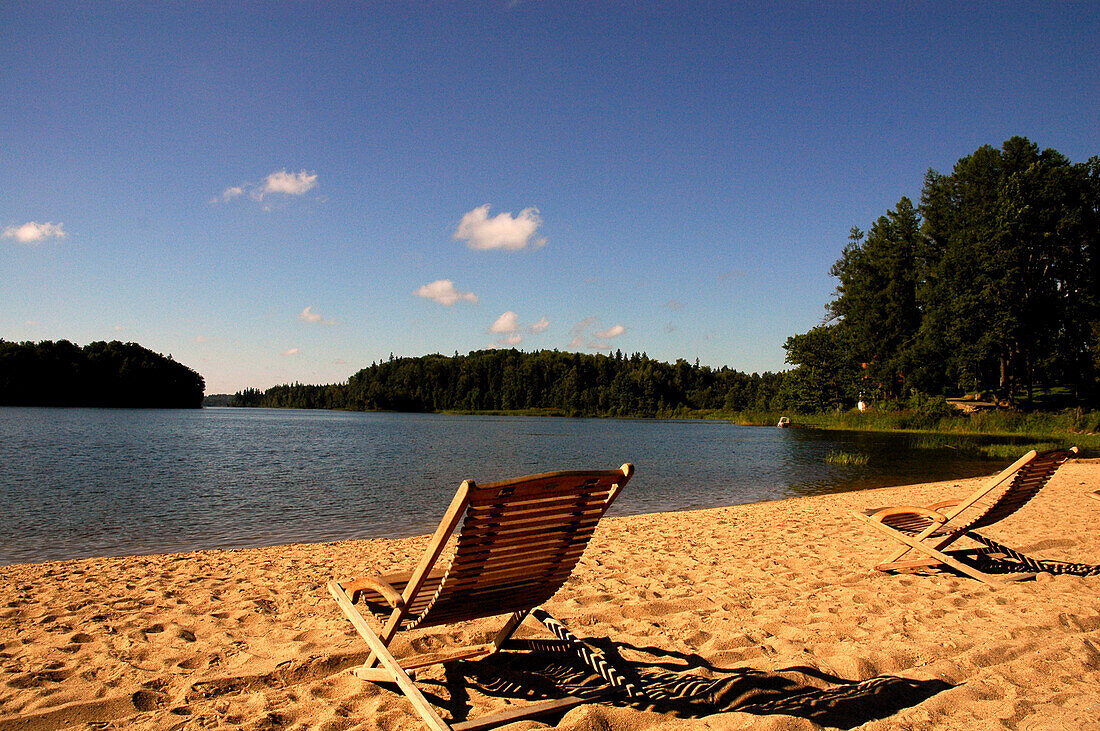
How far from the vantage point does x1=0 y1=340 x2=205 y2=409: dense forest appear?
102 m

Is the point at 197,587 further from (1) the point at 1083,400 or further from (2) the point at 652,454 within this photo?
(1) the point at 1083,400

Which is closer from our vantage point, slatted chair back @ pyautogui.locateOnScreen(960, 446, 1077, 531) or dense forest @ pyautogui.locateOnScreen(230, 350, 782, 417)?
slatted chair back @ pyautogui.locateOnScreen(960, 446, 1077, 531)

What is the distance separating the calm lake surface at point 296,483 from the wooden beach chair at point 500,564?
803 centimetres

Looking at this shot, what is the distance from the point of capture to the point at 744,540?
8.33 m

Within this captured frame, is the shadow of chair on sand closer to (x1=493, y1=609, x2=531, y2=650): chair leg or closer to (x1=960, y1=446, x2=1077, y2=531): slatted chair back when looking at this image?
(x1=493, y1=609, x2=531, y2=650): chair leg

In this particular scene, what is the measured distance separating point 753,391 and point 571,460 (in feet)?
350

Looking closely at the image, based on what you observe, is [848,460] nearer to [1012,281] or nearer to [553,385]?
[1012,281]

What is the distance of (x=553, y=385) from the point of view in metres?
156

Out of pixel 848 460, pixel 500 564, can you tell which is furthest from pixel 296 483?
pixel 848 460

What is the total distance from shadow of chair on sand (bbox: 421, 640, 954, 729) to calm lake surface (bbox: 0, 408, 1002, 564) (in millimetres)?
7635

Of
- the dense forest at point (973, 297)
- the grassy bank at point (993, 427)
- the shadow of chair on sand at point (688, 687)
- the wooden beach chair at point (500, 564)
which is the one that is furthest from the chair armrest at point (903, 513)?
the dense forest at point (973, 297)

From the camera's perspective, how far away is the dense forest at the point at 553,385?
141 metres

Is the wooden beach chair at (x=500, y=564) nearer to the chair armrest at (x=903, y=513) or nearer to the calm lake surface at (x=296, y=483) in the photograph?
the chair armrest at (x=903, y=513)

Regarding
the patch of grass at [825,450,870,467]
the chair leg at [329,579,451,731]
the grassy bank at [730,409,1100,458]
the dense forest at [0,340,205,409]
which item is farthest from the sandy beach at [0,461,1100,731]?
the dense forest at [0,340,205,409]
